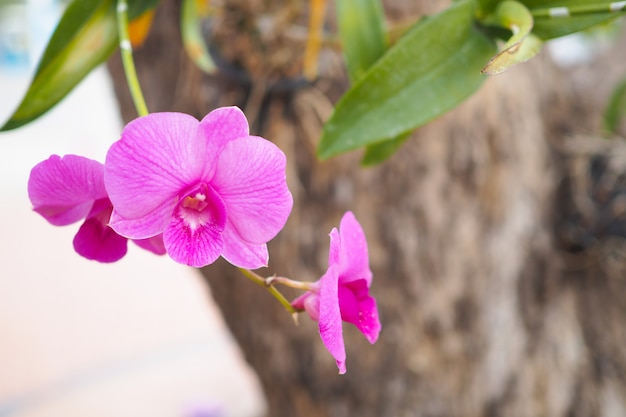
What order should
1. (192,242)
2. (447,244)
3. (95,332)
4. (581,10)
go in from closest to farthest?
(192,242) → (581,10) → (447,244) → (95,332)

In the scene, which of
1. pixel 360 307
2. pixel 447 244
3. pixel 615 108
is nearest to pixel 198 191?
pixel 360 307

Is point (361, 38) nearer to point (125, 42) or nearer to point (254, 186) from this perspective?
point (125, 42)

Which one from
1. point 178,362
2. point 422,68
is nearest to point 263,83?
point 422,68

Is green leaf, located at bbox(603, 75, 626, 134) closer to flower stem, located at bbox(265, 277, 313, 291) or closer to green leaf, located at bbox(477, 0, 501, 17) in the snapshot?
green leaf, located at bbox(477, 0, 501, 17)

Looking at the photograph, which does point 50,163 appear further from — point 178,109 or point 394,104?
point 178,109

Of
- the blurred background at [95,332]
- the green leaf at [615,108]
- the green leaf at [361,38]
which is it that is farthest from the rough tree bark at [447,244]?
the blurred background at [95,332]
